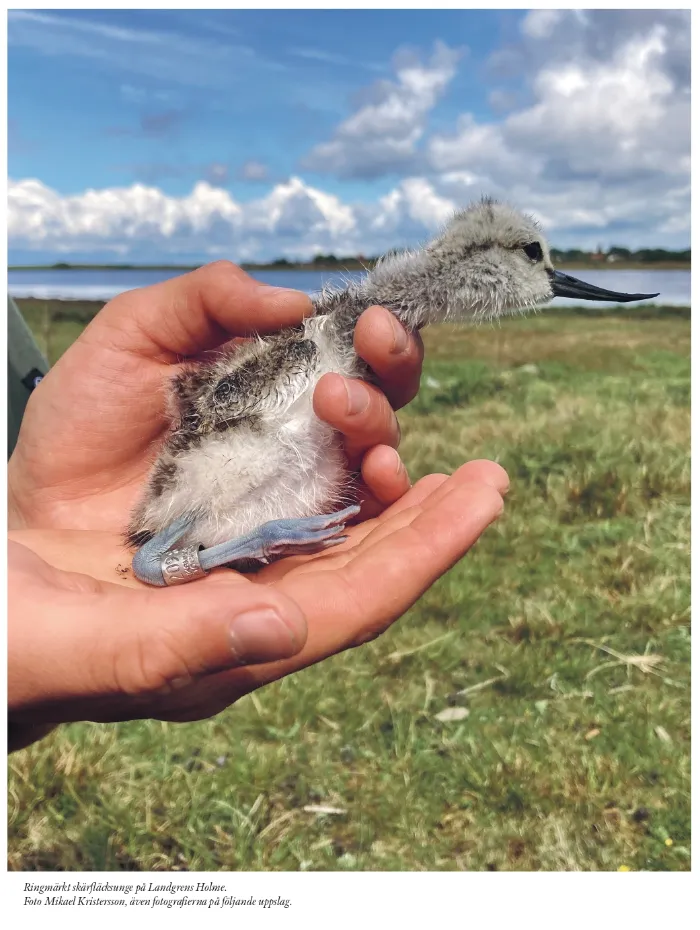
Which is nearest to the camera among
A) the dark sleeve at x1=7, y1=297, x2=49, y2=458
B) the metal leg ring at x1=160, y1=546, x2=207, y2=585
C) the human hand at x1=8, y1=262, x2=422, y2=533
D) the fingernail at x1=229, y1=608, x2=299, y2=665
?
the fingernail at x1=229, y1=608, x2=299, y2=665

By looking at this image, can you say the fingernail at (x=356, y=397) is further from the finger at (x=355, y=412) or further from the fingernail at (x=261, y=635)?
the fingernail at (x=261, y=635)

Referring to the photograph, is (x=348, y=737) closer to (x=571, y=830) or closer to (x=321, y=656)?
(x=571, y=830)

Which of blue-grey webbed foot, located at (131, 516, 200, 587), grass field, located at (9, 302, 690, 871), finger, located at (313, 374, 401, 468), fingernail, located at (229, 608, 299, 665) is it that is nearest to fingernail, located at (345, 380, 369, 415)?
finger, located at (313, 374, 401, 468)

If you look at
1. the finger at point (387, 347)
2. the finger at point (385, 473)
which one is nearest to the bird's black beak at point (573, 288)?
the finger at point (387, 347)

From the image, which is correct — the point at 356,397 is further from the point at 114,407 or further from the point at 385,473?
the point at 114,407

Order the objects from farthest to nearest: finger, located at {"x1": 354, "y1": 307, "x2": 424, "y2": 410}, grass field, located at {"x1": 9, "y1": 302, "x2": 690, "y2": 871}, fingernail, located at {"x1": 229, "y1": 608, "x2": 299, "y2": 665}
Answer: grass field, located at {"x1": 9, "y1": 302, "x2": 690, "y2": 871}
finger, located at {"x1": 354, "y1": 307, "x2": 424, "y2": 410}
fingernail, located at {"x1": 229, "y1": 608, "x2": 299, "y2": 665}

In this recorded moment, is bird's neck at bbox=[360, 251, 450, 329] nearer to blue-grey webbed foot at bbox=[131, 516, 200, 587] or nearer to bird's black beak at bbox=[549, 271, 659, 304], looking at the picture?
bird's black beak at bbox=[549, 271, 659, 304]

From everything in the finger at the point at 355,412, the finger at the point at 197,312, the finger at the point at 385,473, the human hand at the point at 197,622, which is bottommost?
the human hand at the point at 197,622
